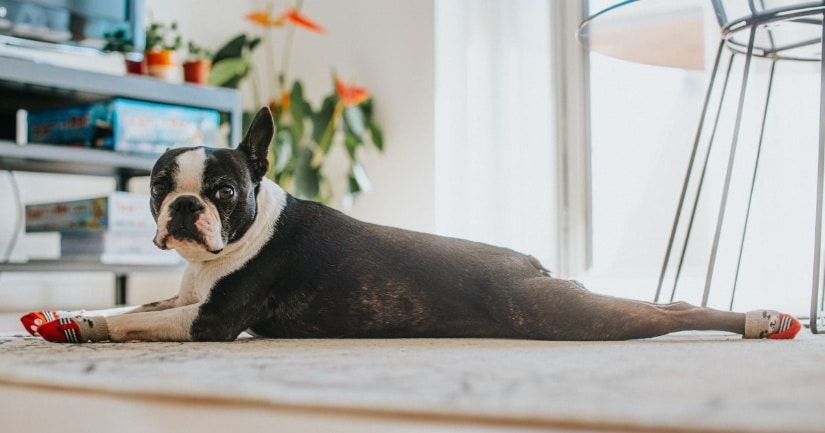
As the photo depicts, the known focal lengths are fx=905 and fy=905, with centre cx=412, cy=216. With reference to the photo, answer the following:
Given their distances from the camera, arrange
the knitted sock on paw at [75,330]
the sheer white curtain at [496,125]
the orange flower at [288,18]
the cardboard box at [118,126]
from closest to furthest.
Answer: the knitted sock on paw at [75,330]
the cardboard box at [118,126]
the sheer white curtain at [496,125]
the orange flower at [288,18]

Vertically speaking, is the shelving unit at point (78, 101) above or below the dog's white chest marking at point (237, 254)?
above

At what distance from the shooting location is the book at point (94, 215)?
352cm

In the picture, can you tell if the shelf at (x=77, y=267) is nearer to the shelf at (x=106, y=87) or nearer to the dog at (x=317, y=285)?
the shelf at (x=106, y=87)

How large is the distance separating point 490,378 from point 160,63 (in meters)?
3.01

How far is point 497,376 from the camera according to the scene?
42.5 inches

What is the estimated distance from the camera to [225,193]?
1.81 meters

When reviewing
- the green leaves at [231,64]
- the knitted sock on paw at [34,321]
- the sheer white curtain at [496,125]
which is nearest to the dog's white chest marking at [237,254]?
the knitted sock on paw at [34,321]

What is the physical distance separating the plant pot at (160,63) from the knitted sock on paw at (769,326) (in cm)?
270

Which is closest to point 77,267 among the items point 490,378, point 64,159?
point 64,159

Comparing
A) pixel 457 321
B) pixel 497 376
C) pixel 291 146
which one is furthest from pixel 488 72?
pixel 497 376

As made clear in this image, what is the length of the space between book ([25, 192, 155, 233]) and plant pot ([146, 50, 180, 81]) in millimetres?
514

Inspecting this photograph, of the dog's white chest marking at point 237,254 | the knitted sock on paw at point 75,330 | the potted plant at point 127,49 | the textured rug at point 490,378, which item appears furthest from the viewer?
the potted plant at point 127,49

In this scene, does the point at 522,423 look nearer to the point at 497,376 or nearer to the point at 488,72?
the point at 497,376

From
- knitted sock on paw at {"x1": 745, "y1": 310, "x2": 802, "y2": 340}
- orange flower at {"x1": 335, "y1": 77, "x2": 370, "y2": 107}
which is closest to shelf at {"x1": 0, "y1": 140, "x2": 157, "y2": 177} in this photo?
orange flower at {"x1": 335, "y1": 77, "x2": 370, "y2": 107}
